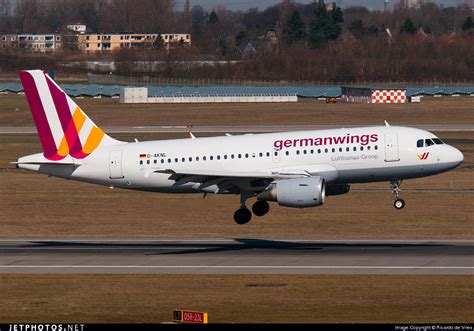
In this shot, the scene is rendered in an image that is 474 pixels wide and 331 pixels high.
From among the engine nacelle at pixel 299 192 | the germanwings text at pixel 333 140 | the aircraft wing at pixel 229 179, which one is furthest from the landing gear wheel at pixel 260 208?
the engine nacelle at pixel 299 192

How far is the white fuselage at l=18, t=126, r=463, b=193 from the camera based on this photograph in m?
60.5

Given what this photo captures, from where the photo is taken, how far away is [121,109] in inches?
6801

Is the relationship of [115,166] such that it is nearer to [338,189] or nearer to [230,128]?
[338,189]

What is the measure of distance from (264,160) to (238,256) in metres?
7.19

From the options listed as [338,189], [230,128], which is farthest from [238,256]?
[230,128]

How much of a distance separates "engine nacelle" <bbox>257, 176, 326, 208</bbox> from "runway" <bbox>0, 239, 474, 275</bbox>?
251 cm

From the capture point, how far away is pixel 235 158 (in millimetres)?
61906

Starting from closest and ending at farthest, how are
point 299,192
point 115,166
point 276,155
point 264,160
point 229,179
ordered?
point 299,192, point 229,179, point 276,155, point 264,160, point 115,166

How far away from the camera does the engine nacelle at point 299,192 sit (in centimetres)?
5697

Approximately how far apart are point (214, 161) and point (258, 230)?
6.49 m

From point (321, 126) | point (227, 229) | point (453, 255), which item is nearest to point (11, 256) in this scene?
point (227, 229)

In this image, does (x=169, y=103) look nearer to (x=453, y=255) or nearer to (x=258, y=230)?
(x=258, y=230)

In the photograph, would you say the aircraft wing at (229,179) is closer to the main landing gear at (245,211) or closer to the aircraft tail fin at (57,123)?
the main landing gear at (245,211)

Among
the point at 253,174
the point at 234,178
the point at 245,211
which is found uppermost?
the point at 253,174
